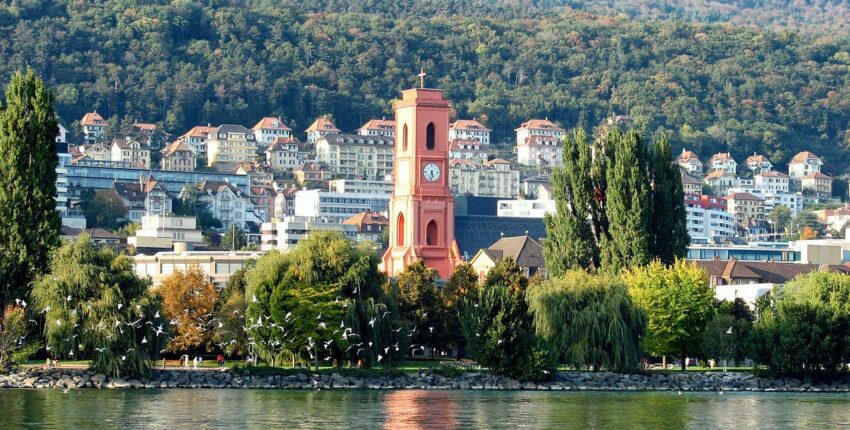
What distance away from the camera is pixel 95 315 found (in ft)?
270

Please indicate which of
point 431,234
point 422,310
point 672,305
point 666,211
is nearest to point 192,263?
point 431,234

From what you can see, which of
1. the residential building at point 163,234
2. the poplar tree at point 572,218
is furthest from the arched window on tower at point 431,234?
the residential building at point 163,234

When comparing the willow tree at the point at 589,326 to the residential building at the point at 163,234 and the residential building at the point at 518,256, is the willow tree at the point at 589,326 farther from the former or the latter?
the residential building at the point at 163,234

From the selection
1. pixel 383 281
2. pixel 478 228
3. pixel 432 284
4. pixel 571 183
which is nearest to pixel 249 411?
pixel 383 281

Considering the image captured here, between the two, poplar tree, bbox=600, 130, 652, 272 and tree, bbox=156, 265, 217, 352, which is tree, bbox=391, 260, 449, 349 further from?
tree, bbox=156, 265, 217, 352

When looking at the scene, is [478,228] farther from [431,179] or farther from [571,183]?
[571,183]

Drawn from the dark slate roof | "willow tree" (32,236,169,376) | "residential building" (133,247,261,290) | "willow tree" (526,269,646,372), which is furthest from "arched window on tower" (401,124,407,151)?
"willow tree" (32,236,169,376)

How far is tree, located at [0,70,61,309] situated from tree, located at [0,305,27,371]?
6.60ft

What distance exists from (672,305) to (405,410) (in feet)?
91.6

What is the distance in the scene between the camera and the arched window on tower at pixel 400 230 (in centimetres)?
12875

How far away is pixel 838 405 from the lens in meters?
80.1

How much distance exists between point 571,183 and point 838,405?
29590mm

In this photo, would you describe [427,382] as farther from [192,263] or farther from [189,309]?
[192,263]

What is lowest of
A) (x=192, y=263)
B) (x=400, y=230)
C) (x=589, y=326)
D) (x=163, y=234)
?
(x=589, y=326)
